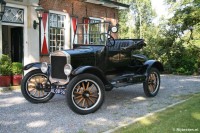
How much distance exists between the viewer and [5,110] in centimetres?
669

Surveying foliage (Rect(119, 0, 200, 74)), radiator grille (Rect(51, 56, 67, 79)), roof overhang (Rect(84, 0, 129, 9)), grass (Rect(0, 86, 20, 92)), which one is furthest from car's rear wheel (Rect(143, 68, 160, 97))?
roof overhang (Rect(84, 0, 129, 9))

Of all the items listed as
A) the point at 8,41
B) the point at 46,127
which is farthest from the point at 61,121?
the point at 8,41

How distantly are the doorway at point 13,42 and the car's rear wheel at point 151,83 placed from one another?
607cm

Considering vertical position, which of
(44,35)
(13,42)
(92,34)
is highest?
(44,35)

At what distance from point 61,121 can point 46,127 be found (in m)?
0.45

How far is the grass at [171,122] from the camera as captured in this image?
4.88 metres

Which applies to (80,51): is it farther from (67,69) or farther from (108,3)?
(108,3)

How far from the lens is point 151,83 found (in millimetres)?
8391

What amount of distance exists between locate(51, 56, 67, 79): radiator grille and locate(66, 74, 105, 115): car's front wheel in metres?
0.58

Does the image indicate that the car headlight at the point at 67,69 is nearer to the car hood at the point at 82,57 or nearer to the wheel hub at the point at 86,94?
the car hood at the point at 82,57

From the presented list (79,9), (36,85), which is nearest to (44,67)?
(36,85)

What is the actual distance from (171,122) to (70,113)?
2.22 m

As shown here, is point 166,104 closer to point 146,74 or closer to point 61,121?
point 146,74

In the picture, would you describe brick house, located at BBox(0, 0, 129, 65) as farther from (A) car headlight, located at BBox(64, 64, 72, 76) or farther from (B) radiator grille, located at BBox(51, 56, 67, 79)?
(A) car headlight, located at BBox(64, 64, 72, 76)
